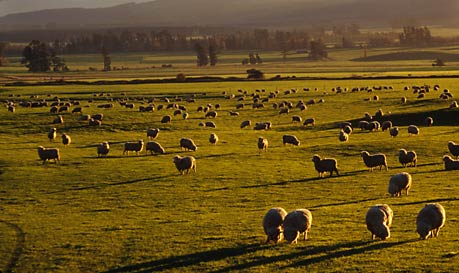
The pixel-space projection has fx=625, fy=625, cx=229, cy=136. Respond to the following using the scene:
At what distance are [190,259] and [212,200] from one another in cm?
762

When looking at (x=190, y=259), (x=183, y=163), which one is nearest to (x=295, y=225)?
→ (x=190, y=259)

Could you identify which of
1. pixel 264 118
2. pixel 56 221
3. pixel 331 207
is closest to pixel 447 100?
pixel 264 118

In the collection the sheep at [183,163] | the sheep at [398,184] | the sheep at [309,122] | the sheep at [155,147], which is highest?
the sheep at [398,184]

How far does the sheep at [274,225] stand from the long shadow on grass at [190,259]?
399mm

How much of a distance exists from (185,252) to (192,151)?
1943cm

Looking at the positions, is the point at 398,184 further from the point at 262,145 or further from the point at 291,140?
the point at 291,140

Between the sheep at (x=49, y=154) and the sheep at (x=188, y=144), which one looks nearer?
the sheep at (x=49, y=154)

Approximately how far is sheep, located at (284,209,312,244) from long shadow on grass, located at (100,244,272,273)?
720mm

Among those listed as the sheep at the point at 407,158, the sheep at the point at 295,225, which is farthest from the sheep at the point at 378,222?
the sheep at the point at 407,158

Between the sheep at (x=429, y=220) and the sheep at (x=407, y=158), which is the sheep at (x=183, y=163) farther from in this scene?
the sheep at (x=429, y=220)

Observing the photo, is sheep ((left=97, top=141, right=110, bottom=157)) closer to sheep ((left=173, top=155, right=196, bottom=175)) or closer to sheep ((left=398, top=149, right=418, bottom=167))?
sheep ((left=173, top=155, right=196, bottom=175))

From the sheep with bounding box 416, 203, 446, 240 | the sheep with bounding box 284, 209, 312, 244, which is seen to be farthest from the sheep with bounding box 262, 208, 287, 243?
the sheep with bounding box 416, 203, 446, 240

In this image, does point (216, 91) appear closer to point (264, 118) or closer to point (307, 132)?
point (264, 118)

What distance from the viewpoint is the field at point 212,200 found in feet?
59.5
